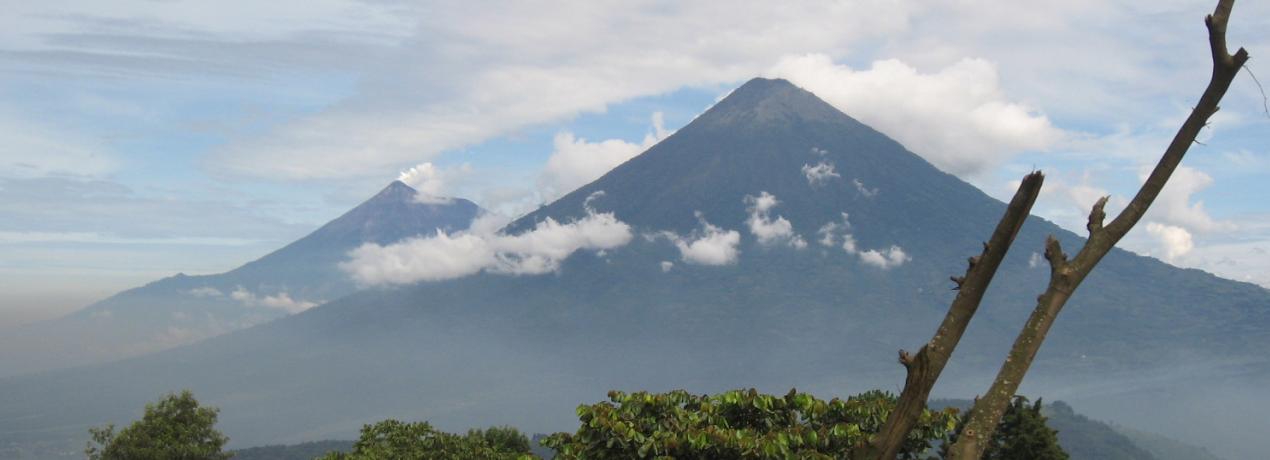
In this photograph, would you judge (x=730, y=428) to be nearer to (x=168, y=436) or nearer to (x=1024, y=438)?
(x=1024, y=438)

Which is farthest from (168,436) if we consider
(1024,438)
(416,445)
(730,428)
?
(1024,438)

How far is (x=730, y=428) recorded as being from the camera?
11422mm

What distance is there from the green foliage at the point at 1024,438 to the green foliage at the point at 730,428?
46.6 ft

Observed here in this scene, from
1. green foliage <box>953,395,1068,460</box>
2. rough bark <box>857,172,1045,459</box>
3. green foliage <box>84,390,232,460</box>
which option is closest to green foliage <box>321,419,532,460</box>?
green foliage <box>84,390,232,460</box>

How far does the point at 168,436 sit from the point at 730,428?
27163 mm

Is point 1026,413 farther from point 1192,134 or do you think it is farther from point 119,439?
point 119,439

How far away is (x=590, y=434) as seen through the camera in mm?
11188

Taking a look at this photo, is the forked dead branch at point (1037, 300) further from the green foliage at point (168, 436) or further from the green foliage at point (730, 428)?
the green foliage at point (168, 436)

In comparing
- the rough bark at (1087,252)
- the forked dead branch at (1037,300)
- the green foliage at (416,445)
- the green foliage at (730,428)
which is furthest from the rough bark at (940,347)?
the green foliage at (416,445)

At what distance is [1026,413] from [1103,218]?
2339 centimetres

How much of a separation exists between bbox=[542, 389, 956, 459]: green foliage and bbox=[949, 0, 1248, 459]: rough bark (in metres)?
5.34

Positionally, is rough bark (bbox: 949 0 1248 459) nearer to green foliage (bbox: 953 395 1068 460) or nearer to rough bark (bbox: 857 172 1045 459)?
rough bark (bbox: 857 172 1045 459)

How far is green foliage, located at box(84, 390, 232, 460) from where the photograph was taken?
31234 millimetres

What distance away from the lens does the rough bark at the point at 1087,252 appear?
15.5 ft
